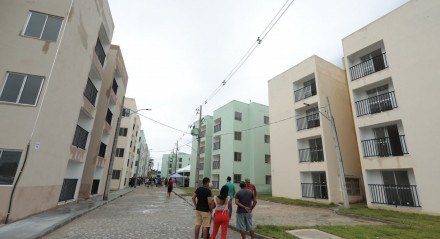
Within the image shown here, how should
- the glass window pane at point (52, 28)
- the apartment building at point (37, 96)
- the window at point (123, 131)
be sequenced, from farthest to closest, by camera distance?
the window at point (123, 131) < the glass window pane at point (52, 28) < the apartment building at point (37, 96)

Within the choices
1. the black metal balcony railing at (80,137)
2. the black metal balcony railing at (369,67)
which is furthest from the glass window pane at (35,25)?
the black metal balcony railing at (369,67)

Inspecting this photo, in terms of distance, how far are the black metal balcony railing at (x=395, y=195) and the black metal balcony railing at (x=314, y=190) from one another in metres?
4.17

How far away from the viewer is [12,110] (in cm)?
993

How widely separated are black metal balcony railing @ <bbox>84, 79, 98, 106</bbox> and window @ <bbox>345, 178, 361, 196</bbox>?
21895 mm

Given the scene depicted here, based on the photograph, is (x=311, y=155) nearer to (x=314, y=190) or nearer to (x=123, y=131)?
(x=314, y=190)

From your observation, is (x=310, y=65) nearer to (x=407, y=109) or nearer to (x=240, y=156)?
(x=407, y=109)

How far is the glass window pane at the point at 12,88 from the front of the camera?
33.0 ft

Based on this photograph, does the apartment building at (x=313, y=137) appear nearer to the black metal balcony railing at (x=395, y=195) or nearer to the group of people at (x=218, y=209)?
the black metal balcony railing at (x=395, y=195)

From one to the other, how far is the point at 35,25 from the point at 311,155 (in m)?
21.7

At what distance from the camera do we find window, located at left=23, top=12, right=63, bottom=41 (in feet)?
36.7

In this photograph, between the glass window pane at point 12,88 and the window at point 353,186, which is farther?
the window at point 353,186

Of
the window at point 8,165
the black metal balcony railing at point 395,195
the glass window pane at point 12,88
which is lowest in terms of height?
the black metal balcony railing at point 395,195

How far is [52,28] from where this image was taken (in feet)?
37.9

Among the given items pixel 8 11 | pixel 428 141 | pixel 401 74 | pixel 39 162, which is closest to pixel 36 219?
pixel 39 162
